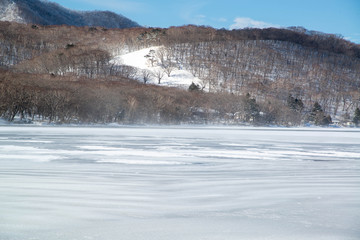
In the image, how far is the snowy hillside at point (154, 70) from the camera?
84000 mm

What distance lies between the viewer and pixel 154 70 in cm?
9056

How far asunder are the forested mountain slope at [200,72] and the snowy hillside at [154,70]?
926 mm

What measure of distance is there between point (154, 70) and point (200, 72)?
13734 millimetres

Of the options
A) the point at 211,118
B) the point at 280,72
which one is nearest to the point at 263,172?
the point at 211,118

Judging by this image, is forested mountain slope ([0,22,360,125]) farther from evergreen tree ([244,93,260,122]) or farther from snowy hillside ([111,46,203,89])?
snowy hillside ([111,46,203,89])

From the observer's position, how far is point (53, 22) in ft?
651

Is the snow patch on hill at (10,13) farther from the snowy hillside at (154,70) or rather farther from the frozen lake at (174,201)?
the frozen lake at (174,201)

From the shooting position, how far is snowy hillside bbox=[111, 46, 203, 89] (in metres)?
84.0

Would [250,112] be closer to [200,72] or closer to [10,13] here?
[200,72]

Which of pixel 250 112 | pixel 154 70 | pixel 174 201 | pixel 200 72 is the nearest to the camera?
pixel 174 201

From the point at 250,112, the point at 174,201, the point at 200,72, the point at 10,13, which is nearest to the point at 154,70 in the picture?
the point at 200,72

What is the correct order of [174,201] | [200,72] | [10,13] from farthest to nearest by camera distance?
[10,13] < [200,72] < [174,201]

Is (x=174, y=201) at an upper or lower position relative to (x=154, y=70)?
lower

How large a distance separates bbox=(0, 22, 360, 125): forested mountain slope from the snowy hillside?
926 mm
